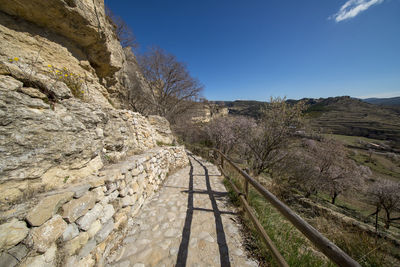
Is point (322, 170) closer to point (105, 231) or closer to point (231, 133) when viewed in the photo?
point (231, 133)

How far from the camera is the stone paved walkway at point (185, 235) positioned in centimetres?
193

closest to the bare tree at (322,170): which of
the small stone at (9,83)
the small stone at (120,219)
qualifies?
the small stone at (120,219)

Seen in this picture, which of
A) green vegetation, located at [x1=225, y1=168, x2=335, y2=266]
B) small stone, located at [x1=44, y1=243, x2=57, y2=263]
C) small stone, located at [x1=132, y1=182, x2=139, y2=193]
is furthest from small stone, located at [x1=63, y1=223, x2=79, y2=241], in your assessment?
green vegetation, located at [x1=225, y1=168, x2=335, y2=266]

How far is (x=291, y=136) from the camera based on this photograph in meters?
9.09

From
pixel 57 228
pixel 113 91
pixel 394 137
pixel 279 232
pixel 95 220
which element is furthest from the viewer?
pixel 394 137

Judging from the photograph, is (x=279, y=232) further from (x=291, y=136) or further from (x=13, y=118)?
(x=291, y=136)

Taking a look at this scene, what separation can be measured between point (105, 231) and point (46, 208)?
930 mm

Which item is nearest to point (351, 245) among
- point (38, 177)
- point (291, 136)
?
point (38, 177)

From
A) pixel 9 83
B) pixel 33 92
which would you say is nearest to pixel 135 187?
pixel 33 92

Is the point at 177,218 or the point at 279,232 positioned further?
the point at 177,218

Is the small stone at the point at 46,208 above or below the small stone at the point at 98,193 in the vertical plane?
above

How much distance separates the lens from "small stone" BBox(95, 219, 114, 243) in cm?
184

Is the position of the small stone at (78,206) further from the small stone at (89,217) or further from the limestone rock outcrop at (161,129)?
the limestone rock outcrop at (161,129)

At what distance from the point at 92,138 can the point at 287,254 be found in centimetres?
376
